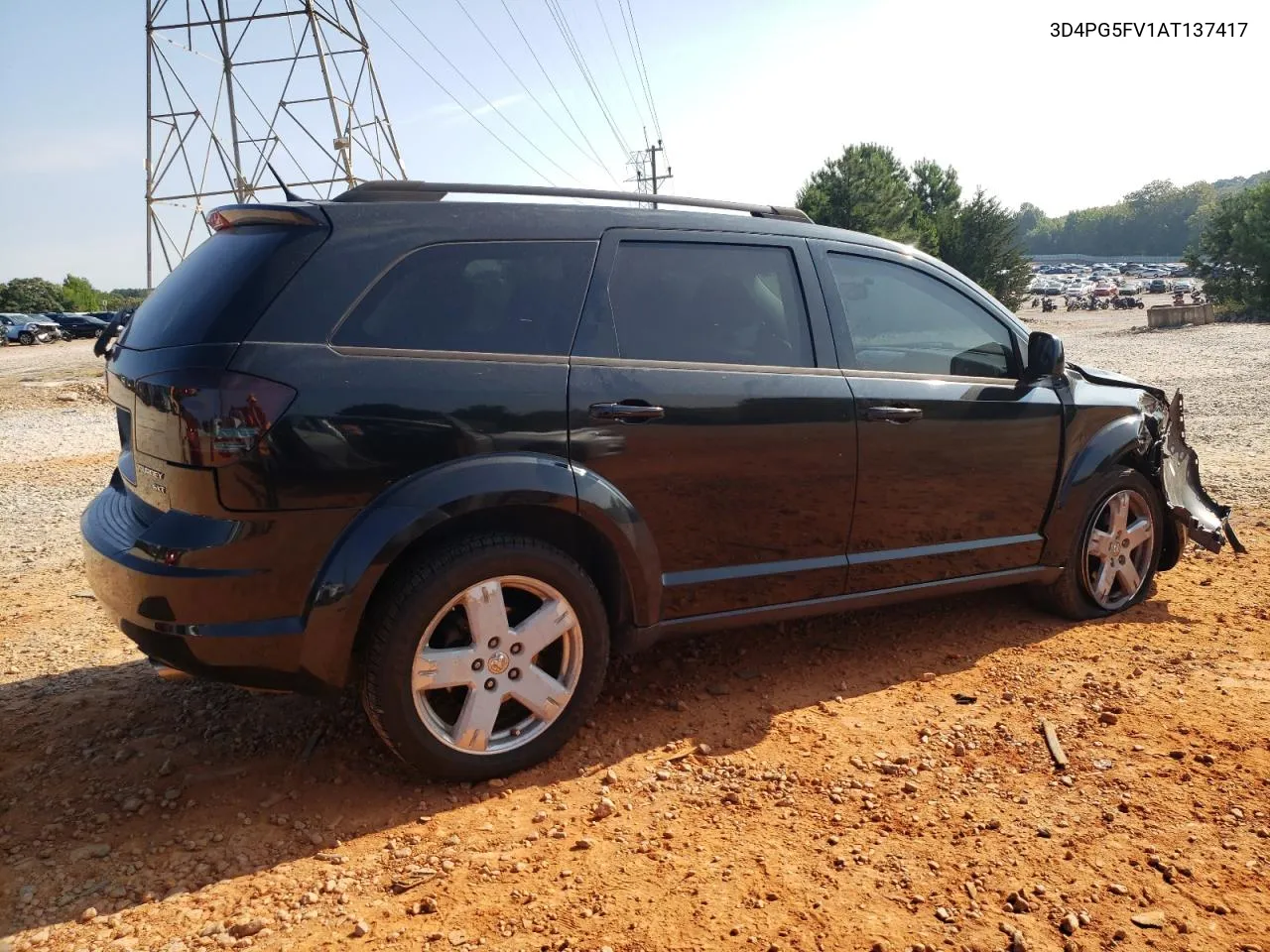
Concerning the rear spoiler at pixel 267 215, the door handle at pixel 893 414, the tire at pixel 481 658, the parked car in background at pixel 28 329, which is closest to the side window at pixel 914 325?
the door handle at pixel 893 414

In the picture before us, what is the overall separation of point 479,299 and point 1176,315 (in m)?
44.0

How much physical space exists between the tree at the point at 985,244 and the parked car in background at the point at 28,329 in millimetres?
51910

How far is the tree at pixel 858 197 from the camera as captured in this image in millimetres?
56062

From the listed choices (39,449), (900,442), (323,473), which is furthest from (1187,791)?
(39,449)

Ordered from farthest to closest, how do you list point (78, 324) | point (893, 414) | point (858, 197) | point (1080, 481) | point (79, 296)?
point (79, 296) → point (858, 197) → point (78, 324) → point (1080, 481) → point (893, 414)

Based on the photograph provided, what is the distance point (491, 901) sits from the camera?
2572mm

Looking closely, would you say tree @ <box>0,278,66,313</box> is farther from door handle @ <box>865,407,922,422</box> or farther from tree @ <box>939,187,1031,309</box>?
door handle @ <box>865,407,922,422</box>

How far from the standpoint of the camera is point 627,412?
129 inches

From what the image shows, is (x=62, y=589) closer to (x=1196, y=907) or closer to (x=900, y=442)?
(x=900, y=442)

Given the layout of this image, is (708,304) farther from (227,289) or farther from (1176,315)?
(1176,315)

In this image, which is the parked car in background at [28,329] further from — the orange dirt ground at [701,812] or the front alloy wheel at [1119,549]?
the front alloy wheel at [1119,549]

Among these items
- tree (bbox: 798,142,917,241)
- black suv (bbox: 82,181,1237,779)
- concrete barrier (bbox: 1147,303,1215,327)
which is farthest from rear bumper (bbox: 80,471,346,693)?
tree (bbox: 798,142,917,241)

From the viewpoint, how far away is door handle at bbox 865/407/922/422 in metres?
3.82

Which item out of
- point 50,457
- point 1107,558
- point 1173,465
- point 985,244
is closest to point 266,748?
point 1107,558
